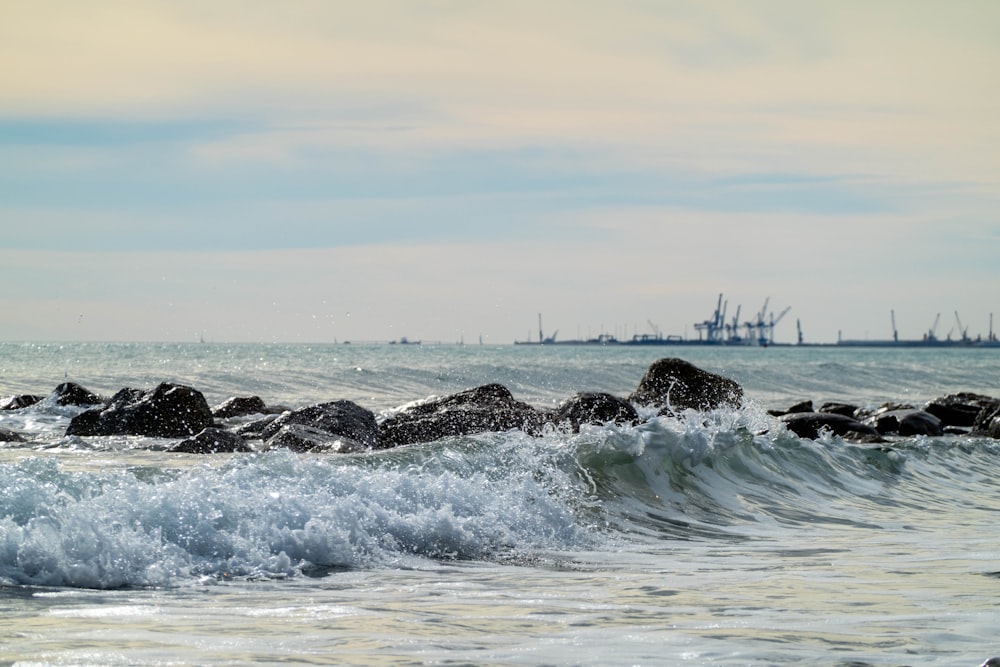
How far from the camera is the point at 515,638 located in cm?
543

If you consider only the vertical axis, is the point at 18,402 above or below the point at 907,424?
above

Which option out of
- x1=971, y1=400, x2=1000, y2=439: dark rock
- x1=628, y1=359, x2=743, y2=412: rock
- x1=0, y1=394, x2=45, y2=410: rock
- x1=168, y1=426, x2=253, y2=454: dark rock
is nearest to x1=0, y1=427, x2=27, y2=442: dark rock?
x1=168, y1=426, x2=253, y2=454: dark rock

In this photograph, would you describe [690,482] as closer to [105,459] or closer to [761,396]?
[105,459]

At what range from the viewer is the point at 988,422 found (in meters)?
22.2

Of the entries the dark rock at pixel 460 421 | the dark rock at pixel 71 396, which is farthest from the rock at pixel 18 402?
the dark rock at pixel 460 421

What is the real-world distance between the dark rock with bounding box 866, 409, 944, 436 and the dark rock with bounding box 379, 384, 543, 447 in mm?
8504

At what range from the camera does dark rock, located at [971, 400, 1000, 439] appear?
21.4 metres

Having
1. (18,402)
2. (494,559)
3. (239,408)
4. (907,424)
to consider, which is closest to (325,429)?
(494,559)

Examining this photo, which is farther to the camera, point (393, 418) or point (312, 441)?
point (393, 418)

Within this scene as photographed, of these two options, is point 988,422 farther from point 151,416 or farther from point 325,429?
point 151,416

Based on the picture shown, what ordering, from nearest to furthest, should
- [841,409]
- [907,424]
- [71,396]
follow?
[71,396] → [907,424] → [841,409]

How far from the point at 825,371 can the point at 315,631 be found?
55.0 m

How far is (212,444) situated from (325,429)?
1405 millimetres

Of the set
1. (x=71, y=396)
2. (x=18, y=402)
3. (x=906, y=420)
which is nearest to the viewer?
(x=71, y=396)
